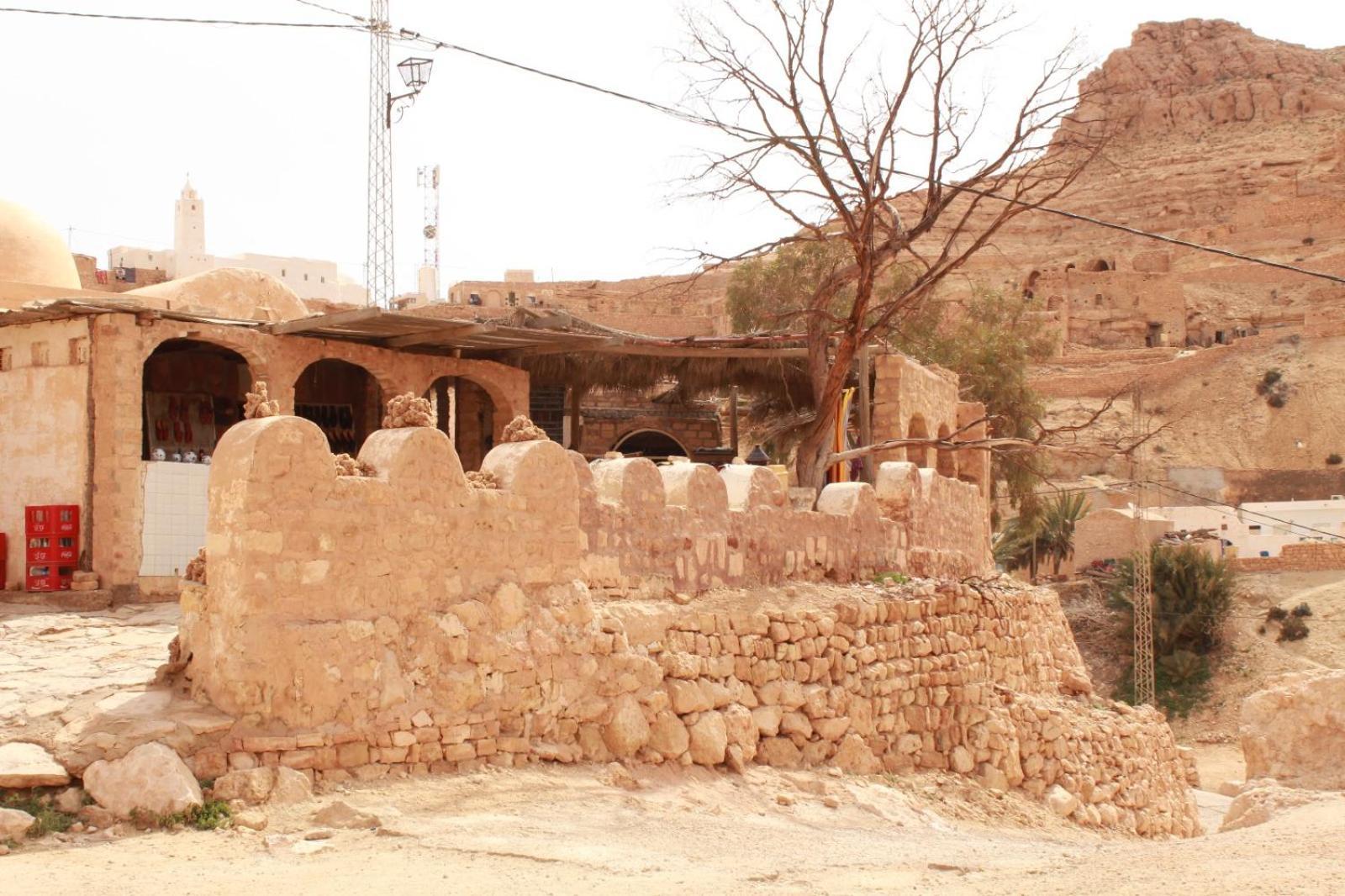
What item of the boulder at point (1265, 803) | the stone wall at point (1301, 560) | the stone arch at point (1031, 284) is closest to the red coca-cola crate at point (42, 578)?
the boulder at point (1265, 803)

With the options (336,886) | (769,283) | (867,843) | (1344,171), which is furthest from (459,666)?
(1344,171)

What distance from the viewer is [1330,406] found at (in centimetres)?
4912

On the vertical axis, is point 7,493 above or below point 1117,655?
above

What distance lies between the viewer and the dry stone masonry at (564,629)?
5.29 meters

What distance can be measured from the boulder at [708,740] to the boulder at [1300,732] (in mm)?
5438

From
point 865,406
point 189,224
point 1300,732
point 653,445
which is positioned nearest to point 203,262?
point 189,224

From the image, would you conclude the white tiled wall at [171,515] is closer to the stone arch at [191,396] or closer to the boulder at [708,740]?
the stone arch at [191,396]

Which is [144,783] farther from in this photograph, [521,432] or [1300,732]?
[1300,732]

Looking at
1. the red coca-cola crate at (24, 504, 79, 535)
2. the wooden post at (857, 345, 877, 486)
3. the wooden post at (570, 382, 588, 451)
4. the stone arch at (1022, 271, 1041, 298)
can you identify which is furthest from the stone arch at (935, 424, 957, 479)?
the stone arch at (1022, 271, 1041, 298)

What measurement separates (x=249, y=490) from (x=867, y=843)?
3160mm

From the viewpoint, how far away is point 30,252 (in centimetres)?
1370

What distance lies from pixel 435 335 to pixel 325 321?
118 cm

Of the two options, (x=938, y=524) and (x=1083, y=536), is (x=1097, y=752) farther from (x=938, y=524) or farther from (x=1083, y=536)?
(x=1083, y=536)

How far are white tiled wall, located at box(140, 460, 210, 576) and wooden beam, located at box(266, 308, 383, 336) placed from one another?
150cm
